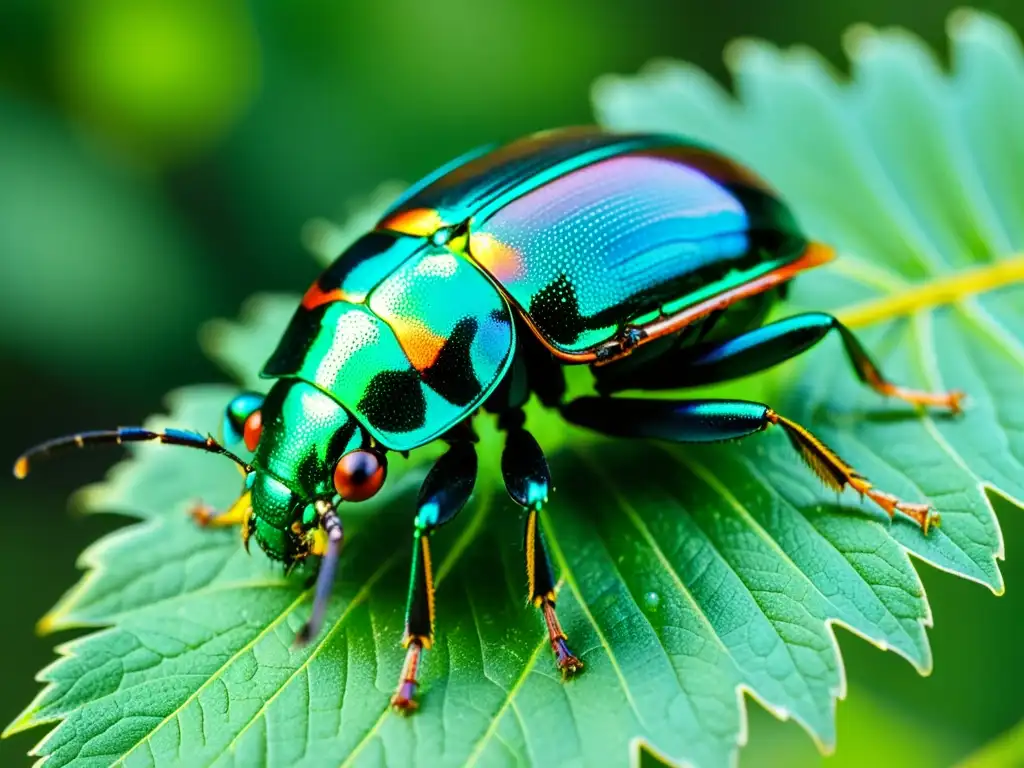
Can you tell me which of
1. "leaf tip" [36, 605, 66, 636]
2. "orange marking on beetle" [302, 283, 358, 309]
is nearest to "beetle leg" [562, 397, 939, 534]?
"orange marking on beetle" [302, 283, 358, 309]

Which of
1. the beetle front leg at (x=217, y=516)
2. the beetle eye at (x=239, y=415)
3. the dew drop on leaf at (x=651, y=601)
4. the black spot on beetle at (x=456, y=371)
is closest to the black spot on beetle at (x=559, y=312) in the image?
the black spot on beetle at (x=456, y=371)

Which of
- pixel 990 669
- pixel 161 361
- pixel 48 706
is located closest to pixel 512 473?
pixel 48 706

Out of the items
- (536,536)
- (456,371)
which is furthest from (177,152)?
(536,536)

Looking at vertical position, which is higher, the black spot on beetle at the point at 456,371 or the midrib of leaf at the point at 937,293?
the black spot on beetle at the point at 456,371

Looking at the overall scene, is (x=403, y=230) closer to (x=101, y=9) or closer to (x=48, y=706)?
(x=48, y=706)

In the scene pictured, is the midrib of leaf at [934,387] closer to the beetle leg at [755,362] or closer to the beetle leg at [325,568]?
the beetle leg at [755,362]

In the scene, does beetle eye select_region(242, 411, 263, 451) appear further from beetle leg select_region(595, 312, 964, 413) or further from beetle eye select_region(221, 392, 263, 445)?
beetle leg select_region(595, 312, 964, 413)

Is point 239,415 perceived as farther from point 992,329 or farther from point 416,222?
point 992,329
